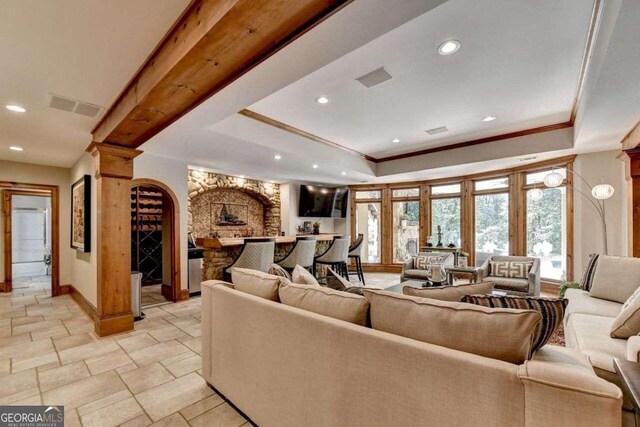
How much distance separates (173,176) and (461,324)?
4.72m

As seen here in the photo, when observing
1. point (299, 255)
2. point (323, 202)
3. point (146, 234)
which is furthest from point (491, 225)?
point (146, 234)

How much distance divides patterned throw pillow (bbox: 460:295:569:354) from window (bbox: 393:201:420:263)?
6.11 m

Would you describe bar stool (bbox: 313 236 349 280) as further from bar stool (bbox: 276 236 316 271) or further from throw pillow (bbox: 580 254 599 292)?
throw pillow (bbox: 580 254 599 292)

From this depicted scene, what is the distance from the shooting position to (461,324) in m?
1.11

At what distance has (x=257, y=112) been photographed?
3.77 meters

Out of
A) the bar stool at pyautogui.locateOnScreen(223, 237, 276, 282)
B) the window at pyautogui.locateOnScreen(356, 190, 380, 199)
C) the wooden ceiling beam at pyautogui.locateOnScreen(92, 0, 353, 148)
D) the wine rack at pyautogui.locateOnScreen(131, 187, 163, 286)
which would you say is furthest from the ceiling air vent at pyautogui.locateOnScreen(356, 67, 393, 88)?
the wine rack at pyautogui.locateOnScreen(131, 187, 163, 286)

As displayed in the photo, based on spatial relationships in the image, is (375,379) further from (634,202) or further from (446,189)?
(446,189)

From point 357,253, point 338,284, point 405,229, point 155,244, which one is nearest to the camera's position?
point 338,284

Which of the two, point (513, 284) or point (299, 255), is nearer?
point (513, 284)

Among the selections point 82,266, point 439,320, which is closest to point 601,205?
point 439,320

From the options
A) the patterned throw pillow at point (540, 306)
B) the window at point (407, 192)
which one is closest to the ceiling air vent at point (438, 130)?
the window at point (407, 192)

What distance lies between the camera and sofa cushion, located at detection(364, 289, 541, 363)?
1003mm

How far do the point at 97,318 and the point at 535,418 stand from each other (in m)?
4.11

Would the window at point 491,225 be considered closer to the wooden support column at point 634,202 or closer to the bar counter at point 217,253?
the wooden support column at point 634,202
